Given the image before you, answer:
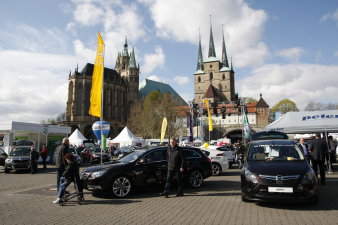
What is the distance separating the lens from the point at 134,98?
113 meters

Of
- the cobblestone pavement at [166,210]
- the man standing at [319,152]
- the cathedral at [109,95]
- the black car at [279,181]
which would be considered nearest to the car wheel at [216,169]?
the man standing at [319,152]

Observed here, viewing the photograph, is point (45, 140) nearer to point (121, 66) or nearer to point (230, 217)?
point (230, 217)

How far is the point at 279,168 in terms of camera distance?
23.1ft

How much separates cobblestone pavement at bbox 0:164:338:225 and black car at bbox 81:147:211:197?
400 mm

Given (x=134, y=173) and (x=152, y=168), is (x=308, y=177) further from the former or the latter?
(x=134, y=173)

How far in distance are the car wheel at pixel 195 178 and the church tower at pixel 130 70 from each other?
101070mm

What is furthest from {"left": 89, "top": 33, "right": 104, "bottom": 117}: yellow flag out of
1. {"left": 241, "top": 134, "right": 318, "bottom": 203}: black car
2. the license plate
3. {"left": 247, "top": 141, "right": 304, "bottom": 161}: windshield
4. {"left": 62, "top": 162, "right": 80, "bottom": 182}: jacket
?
the license plate

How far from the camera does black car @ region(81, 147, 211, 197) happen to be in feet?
27.5

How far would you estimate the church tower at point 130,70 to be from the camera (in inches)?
4477

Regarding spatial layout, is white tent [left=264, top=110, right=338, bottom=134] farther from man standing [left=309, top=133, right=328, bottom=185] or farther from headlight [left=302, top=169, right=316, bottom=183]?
headlight [left=302, top=169, right=316, bottom=183]

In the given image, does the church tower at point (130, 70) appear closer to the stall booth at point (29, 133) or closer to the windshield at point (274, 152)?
the stall booth at point (29, 133)

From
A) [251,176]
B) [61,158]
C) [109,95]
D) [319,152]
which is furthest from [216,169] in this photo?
[109,95]

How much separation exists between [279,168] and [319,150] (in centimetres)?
518

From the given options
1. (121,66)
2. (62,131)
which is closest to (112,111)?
(121,66)
